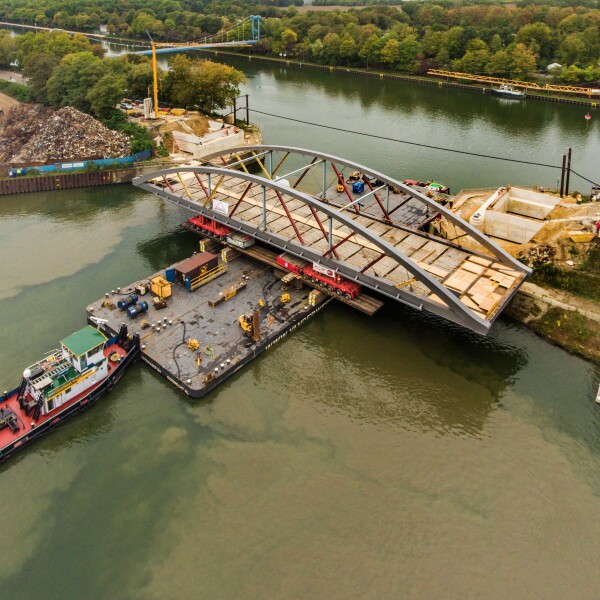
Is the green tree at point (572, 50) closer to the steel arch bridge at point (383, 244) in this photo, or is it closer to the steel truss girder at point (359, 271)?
the steel arch bridge at point (383, 244)

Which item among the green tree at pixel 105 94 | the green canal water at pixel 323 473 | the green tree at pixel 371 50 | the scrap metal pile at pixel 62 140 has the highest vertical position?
the green tree at pixel 371 50

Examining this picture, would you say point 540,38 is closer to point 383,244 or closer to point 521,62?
point 521,62

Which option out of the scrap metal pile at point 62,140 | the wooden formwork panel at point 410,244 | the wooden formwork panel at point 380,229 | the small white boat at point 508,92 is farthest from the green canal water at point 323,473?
the small white boat at point 508,92

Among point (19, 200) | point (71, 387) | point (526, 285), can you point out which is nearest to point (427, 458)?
point (526, 285)

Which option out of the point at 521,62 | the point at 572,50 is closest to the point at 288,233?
the point at 521,62

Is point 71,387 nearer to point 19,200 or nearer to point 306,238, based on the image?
point 306,238

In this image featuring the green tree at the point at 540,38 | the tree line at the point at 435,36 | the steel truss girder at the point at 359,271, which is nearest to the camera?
the steel truss girder at the point at 359,271
